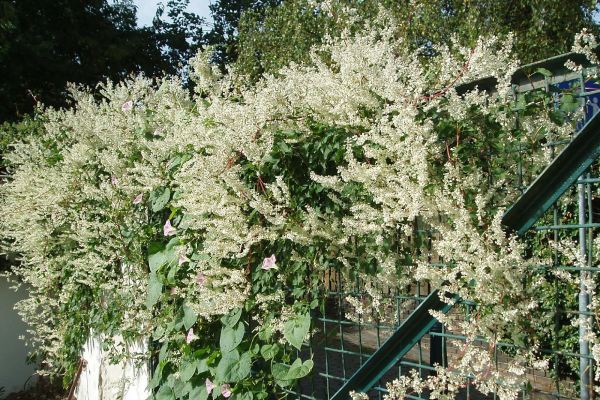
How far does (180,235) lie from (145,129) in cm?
88

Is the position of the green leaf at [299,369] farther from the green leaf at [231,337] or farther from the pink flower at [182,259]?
Answer: the pink flower at [182,259]

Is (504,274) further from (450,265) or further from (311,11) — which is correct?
(311,11)

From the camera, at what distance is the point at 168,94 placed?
11.2ft

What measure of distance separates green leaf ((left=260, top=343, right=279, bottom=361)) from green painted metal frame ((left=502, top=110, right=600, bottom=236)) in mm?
1098

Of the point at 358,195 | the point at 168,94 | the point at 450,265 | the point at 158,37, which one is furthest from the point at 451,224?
the point at 158,37

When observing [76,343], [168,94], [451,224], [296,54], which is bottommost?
[76,343]

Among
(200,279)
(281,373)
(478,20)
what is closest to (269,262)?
(200,279)

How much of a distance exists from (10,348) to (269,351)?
499 centimetres

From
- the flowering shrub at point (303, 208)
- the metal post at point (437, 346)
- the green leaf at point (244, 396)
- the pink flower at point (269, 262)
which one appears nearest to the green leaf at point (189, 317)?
the flowering shrub at point (303, 208)

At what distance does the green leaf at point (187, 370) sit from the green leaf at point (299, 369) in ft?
1.93

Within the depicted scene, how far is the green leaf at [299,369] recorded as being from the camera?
234 centimetres

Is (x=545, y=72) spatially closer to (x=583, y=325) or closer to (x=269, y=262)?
(x=583, y=325)

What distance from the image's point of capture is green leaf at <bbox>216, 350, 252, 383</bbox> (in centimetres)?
249

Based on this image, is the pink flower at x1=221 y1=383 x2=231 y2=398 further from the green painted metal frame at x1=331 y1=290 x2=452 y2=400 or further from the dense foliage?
the dense foliage
